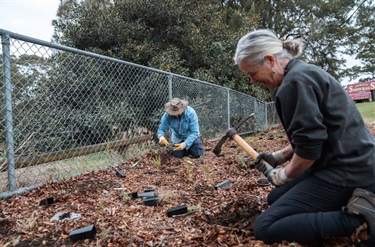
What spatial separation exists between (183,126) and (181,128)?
0.07 meters

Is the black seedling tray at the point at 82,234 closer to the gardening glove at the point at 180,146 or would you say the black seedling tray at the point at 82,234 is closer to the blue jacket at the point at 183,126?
the gardening glove at the point at 180,146

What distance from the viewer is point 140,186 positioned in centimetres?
358

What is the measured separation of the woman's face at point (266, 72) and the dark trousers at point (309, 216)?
26.5 inches

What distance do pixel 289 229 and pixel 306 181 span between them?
0.33 metres

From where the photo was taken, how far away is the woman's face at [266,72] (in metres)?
1.91

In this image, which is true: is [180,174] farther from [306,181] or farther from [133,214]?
[306,181]

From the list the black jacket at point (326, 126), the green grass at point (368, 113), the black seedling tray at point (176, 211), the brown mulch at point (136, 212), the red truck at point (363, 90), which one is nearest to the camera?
the black jacket at point (326, 126)

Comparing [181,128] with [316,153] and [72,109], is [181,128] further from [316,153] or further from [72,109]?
[316,153]

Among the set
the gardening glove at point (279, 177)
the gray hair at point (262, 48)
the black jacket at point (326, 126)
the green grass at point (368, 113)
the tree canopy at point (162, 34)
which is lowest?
the green grass at point (368, 113)

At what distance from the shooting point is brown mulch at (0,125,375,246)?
6.79ft

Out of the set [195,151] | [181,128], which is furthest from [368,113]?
[181,128]

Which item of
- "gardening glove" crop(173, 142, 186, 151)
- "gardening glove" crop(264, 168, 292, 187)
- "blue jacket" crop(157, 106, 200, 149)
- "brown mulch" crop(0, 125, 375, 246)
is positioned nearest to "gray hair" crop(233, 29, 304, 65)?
"gardening glove" crop(264, 168, 292, 187)

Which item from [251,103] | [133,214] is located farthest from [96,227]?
[251,103]

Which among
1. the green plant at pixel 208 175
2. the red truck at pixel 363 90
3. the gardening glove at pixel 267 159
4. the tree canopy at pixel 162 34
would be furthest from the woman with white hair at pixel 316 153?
the red truck at pixel 363 90
